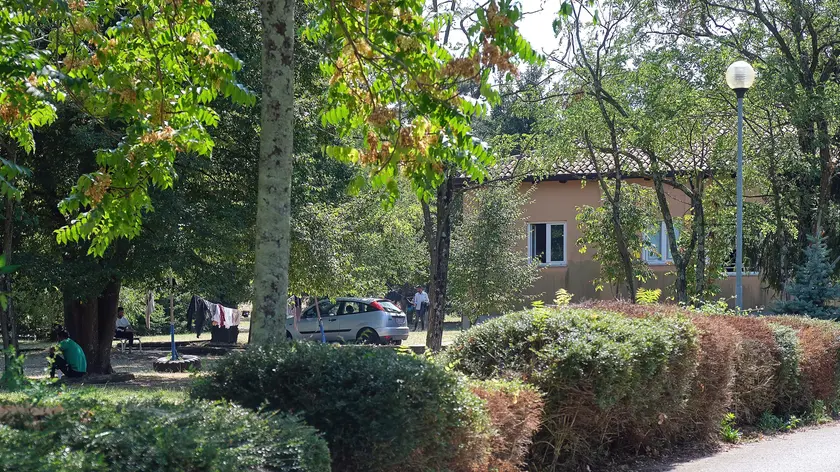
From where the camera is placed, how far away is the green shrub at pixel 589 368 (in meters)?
7.58

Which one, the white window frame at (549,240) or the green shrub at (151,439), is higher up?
the white window frame at (549,240)

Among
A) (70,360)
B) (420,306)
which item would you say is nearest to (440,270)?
(70,360)

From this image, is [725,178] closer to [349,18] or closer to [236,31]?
[236,31]

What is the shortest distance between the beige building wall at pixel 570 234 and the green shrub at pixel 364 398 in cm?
2484

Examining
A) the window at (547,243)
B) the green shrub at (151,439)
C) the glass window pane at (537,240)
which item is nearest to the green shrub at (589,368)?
the green shrub at (151,439)

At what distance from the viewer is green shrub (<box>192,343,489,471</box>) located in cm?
536

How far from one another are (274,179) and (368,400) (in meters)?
2.29

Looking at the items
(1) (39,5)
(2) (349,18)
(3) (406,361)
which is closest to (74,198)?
(1) (39,5)

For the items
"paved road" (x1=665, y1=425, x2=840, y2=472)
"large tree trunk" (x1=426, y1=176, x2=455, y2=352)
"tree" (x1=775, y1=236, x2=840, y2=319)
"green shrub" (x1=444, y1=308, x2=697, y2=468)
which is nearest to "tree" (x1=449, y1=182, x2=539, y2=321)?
"tree" (x1=775, y1=236, x2=840, y2=319)

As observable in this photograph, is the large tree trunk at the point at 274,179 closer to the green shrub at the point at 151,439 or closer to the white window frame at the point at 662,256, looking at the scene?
the green shrub at the point at 151,439

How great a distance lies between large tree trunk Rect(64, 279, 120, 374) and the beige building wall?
1516 centimetres

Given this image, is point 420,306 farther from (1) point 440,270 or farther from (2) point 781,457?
(2) point 781,457

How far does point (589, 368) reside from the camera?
762 centimetres

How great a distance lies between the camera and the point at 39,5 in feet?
27.4
